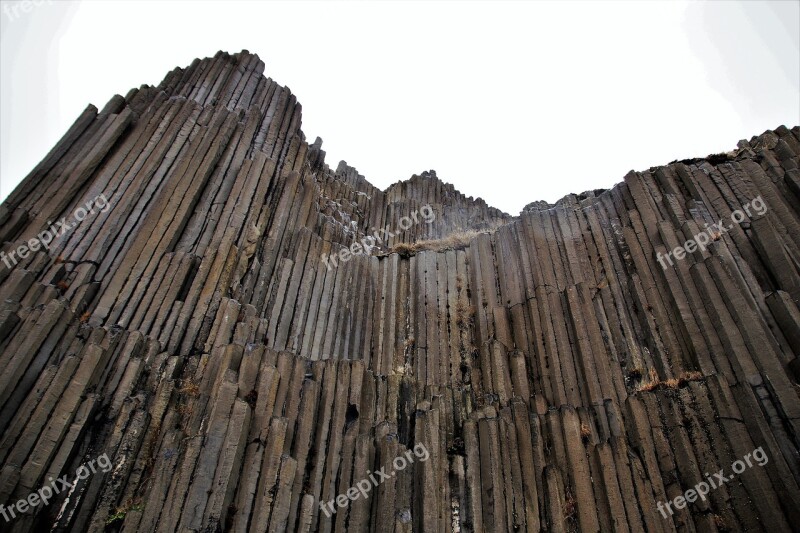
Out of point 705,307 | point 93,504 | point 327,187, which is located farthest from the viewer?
point 327,187

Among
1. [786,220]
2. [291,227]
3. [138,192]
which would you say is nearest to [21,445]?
[138,192]

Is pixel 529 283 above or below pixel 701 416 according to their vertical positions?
above

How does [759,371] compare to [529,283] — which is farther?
[529,283]

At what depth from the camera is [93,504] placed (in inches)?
271

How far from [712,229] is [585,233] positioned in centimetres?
244

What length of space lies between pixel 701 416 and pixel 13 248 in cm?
1240

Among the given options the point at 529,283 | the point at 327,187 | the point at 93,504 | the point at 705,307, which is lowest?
the point at 93,504

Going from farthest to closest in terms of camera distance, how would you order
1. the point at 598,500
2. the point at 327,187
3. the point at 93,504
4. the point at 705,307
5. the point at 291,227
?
the point at 327,187 < the point at 291,227 < the point at 705,307 < the point at 598,500 < the point at 93,504

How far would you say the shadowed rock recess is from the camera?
7.05 m

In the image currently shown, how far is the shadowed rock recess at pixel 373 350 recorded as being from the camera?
23.1 feet

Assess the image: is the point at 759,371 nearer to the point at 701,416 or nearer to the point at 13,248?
the point at 701,416

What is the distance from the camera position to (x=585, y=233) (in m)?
11.3

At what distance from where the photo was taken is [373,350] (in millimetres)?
11070

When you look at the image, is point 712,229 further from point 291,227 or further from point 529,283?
point 291,227
